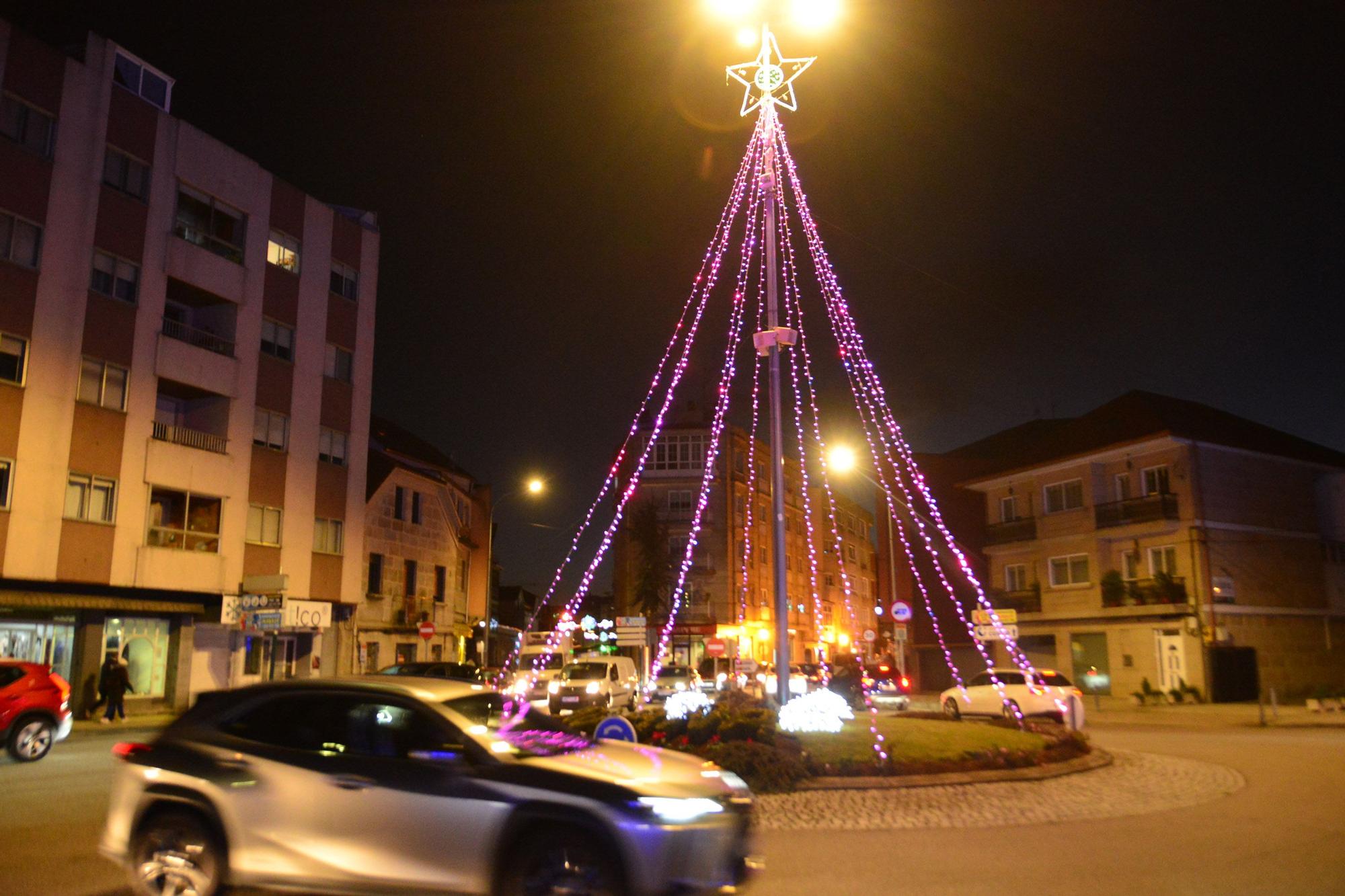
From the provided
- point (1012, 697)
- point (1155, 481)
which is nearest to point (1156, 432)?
point (1155, 481)

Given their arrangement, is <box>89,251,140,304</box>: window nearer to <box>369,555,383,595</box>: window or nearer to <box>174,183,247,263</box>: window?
<box>174,183,247,263</box>: window

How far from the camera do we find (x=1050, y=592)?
42375mm

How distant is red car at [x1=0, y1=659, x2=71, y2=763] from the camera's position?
15.5m

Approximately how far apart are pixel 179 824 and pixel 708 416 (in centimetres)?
5677

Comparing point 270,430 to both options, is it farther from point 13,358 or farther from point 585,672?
point 585,672

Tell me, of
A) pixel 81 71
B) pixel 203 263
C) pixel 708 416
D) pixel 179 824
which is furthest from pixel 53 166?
pixel 708 416

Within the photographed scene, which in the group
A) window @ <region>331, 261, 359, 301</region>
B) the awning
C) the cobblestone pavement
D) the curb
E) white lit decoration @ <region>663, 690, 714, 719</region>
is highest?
window @ <region>331, 261, 359, 301</region>

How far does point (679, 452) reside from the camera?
6316 centimetres

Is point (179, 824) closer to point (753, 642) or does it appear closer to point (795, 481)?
point (753, 642)

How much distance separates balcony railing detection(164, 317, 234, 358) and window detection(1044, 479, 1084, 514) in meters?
31.4

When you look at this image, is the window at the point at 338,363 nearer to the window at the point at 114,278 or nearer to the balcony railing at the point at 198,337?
the balcony railing at the point at 198,337

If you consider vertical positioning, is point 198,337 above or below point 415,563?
above

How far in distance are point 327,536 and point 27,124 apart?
14.9 meters

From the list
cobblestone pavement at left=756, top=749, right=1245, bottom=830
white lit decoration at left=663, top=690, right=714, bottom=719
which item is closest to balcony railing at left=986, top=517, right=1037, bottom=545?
white lit decoration at left=663, top=690, right=714, bottom=719
